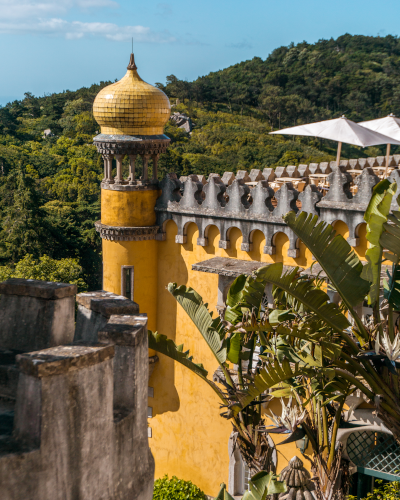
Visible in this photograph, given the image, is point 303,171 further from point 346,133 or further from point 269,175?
point 346,133

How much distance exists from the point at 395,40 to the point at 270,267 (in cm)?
13097

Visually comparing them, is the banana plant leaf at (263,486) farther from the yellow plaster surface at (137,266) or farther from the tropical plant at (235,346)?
the yellow plaster surface at (137,266)

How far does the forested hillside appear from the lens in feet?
134

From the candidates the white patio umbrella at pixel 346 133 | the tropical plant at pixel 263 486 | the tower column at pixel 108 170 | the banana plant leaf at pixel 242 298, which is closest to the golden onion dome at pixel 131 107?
the tower column at pixel 108 170

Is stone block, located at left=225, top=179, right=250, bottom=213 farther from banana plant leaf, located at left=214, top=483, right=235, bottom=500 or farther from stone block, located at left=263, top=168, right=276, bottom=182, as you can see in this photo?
banana plant leaf, located at left=214, top=483, right=235, bottom=500

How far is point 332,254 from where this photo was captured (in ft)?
28.6

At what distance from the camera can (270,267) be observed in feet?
27.8

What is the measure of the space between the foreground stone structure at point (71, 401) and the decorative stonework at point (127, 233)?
831cm

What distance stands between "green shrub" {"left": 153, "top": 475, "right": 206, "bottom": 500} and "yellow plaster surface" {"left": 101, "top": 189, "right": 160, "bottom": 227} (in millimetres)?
6150

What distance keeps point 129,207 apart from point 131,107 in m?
2.27

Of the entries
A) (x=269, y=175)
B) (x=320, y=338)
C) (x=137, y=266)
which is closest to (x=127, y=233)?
(x=137, y=266)

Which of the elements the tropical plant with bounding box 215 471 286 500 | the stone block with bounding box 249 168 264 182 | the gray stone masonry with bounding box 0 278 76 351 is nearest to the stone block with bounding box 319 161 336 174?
the stone block with bounding box 249 168 264 182

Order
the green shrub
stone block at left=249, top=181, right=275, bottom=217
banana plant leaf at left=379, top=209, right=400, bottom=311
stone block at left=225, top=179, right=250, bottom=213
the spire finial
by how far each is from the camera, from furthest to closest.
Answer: the green shrub, the spire finial, stone block at left=225, top=179, right=250, bottom=213, stone block at left=249, top=181, right=275, bottom=217, banana plant leaf at left=379, top=209, right=400, bottom=311

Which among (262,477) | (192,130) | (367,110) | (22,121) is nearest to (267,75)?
(367,110)
